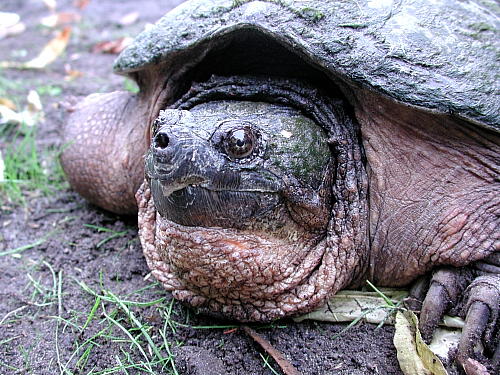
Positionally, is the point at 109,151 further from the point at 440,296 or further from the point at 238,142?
the point at 440,296

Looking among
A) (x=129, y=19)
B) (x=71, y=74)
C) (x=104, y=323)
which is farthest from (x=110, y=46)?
(x=104, y=323)

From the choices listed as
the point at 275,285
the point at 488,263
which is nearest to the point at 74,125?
the point at 275,285

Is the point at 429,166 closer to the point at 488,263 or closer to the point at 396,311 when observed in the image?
the point at 488,263

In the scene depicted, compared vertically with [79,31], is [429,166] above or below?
above

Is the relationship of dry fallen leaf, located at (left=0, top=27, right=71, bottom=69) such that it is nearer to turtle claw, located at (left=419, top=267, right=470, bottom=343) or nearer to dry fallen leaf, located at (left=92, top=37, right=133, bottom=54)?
dry fallen leaf, located at (left=92, top=37, right=133, bottom=54)

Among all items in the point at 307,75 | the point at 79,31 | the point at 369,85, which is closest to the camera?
the point at 369,85

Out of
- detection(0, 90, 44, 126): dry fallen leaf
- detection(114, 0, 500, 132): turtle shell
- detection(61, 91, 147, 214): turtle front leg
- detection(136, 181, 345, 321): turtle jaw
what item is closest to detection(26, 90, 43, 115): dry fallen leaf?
detection(0, 90, 44, 126): dry fallen leaf
